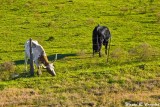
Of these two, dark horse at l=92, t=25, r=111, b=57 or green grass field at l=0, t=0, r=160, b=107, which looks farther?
dark horse at l=92, t=25, r=111, b=57

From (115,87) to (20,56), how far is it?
7.24 metres

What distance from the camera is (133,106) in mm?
15656

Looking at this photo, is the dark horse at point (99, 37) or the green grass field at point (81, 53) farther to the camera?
the dark horse at point (99, 37)

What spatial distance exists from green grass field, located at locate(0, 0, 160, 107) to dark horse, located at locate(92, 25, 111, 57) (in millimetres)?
556

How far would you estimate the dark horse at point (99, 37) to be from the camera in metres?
22.8

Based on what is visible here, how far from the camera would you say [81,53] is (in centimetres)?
2264

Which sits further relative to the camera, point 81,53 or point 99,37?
point 99,37

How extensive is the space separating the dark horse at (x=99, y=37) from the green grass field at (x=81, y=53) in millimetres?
556

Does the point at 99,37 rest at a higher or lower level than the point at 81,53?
higher

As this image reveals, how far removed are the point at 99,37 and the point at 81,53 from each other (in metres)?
1.58

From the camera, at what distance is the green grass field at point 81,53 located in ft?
54.5

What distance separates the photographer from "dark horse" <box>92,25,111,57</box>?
22.8 m

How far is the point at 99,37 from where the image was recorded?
77.0 ft

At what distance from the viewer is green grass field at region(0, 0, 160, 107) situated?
654 inches
